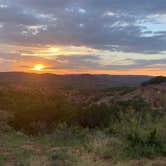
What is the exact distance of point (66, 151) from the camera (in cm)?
1080

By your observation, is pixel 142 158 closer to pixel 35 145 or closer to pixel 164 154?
pixel 164 154

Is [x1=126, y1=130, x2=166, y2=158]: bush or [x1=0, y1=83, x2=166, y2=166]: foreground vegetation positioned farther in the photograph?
[x1=126, y1=130, x2=166, y2=158]: bush

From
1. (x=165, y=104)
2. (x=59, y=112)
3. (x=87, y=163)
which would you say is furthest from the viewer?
(x=165, y=104)

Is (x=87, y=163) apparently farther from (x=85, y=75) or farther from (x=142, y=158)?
(x=85, y=75)

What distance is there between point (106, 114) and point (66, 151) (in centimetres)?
969

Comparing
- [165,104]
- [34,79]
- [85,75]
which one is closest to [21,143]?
[165,104]

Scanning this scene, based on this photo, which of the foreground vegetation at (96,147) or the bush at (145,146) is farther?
the bush at (145,146)

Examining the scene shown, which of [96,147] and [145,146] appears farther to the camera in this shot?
[145,146]

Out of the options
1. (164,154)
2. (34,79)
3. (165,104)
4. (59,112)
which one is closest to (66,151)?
(164,154)

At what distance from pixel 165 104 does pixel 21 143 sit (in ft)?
51.0

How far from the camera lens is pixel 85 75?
150375 millimetres

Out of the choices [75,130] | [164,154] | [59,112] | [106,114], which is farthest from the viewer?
[59,112]

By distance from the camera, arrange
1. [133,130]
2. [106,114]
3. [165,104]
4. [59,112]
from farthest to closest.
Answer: [165,104] < [59,112] < [106,114] < [133,130]

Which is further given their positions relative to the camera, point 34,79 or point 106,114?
point 34,79
